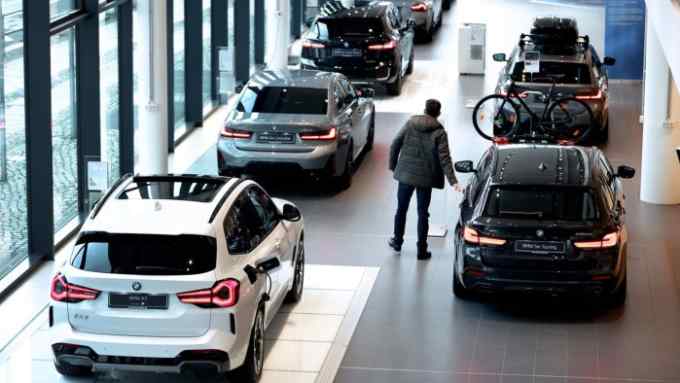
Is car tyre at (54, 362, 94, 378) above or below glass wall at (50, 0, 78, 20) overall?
below

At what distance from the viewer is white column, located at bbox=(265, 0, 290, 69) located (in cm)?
2302

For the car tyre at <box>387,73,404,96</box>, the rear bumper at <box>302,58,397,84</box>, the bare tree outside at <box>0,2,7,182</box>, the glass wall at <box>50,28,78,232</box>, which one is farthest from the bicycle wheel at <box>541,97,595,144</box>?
the bare tree outside at <box>0,2,7,182</box>

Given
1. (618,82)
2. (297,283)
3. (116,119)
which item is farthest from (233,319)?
(618,82)

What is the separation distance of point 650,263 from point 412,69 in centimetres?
1304

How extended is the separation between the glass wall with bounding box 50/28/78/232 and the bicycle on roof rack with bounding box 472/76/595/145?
6.35m

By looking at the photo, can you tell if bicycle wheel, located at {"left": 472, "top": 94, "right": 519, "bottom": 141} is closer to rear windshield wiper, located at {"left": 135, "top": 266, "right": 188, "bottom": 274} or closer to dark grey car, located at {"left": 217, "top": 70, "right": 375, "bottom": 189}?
dark grey car, located at {"left": 217, "top": 70, "right": 375, "bottom": 189}

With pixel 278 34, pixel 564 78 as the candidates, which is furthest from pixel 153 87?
pixel 278 34

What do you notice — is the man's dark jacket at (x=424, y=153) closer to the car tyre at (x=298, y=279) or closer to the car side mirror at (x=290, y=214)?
the car tyre at (x=298, y=279)

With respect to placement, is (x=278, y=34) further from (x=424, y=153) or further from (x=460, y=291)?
(x=460, y=291)

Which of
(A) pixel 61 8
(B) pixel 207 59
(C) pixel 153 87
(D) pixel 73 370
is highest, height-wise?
(A) pixel 61 8

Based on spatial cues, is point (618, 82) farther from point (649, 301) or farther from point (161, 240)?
point (161, 240)

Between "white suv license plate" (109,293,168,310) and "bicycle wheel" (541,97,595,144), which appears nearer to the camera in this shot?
"white suv license plate" (109,293,168,310)

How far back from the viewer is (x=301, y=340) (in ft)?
40.6

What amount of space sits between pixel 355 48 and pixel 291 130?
6771 mm
